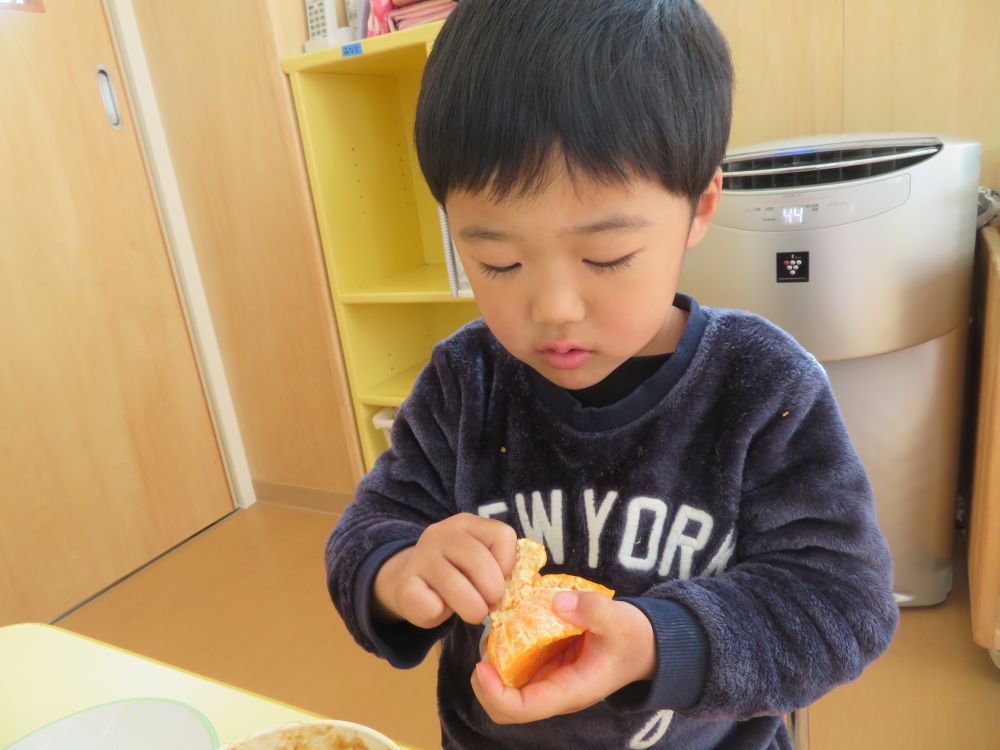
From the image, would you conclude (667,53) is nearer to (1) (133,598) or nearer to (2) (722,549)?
(2) (722,549)

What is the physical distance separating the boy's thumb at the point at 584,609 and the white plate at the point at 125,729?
259 mm

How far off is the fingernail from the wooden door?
1880mm

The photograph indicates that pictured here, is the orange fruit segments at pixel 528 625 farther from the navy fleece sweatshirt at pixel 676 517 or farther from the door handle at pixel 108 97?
the door handle at pixel 108 97

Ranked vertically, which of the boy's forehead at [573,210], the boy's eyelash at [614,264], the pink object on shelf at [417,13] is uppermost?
the pink object on shelf at [417,13]

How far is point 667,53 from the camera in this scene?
1.66 ft

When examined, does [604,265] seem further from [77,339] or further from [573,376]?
[77,339]

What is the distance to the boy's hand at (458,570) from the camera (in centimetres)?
52

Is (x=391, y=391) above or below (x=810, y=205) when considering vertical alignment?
below

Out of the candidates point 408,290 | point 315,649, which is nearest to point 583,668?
point 315,649

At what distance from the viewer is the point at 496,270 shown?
534 mm

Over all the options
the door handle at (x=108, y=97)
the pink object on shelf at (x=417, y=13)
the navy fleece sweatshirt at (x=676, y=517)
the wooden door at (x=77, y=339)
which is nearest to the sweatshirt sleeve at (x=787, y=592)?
the navy fleece sweatshirt at (x=676, y=517)

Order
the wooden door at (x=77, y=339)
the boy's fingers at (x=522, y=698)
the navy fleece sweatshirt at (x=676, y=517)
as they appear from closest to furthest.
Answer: the boy's fingers at (x=522, y=698) → the navy fleece sweatshirt at (x=676, y=517) → the wooden door at (x=77, y=339)

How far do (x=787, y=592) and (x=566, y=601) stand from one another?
0.21 metres

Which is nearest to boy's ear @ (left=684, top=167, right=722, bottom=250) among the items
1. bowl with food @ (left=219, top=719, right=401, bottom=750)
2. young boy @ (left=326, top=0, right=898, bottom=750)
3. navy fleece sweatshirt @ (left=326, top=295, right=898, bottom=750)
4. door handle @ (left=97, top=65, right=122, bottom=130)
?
young boy @ (left=326, top=0, right=898, bottom=750)
